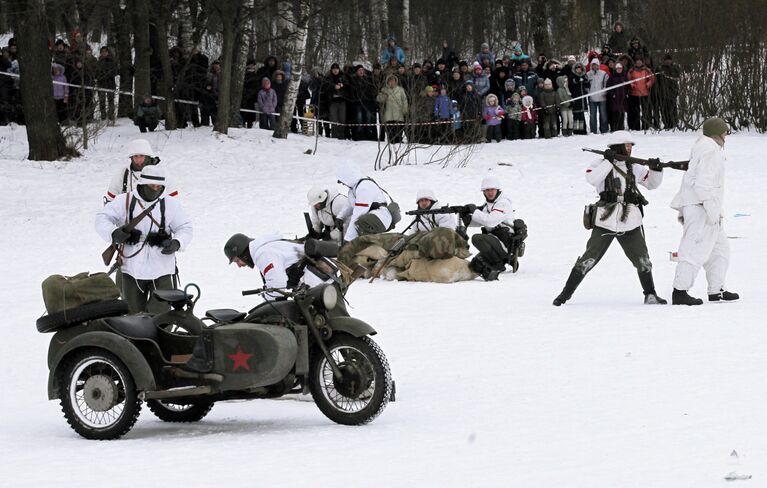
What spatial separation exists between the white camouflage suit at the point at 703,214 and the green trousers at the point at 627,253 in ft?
1.01

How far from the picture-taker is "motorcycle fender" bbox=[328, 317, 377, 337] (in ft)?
25.7

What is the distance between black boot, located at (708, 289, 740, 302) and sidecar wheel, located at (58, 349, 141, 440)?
22.1ft

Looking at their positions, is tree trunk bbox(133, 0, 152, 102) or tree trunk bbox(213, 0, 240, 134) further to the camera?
tree trunk bbox(133, 0, 152, 102)

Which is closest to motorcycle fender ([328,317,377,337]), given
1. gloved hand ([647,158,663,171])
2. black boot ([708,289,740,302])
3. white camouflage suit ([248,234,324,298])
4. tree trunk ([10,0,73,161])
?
white camouflage suit ([248,234,324,298])

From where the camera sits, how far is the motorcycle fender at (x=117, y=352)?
7832 millimetres

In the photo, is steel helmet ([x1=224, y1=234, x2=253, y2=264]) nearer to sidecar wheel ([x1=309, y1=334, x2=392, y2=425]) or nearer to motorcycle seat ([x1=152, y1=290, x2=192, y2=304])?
motorcycle seat ([x1=152, y1=290, x2=192, y2=304])

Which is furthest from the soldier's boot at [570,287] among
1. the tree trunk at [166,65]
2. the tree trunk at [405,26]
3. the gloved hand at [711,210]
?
the tree trunk at [405,26]

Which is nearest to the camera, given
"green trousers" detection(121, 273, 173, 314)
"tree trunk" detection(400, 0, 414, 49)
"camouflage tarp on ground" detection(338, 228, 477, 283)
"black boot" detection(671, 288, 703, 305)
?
"green trousers" detection(121, 273, 173, 314)

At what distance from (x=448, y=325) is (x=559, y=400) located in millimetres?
3966

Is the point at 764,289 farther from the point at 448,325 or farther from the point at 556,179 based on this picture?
the point at 556,179

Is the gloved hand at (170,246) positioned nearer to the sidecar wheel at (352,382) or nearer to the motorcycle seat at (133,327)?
the motorcycle seat at (133,327)

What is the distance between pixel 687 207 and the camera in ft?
41.8

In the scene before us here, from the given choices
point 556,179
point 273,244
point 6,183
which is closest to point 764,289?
point 273,244

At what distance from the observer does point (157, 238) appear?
10.4 metres
